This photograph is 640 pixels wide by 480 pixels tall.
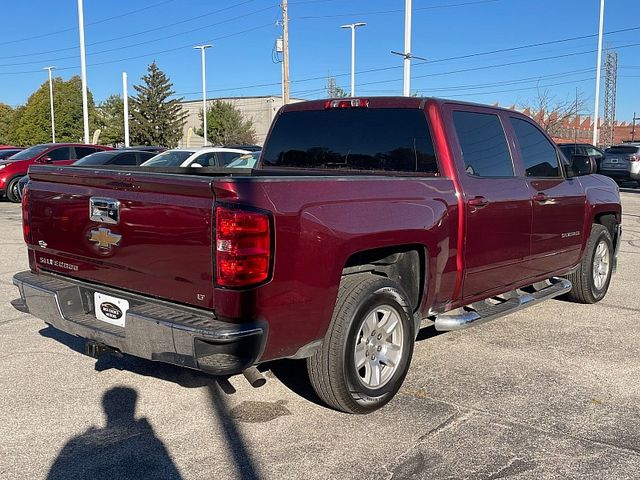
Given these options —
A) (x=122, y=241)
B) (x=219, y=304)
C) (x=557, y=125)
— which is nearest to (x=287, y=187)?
(x=219, y=304)

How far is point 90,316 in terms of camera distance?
13.0ft

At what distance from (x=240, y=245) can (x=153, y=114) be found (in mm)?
66361

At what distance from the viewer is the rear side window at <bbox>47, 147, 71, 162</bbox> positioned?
1827cm

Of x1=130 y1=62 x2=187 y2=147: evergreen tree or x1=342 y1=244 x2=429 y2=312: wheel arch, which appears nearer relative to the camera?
x1=342 y1=244 x2=429 y2=312: wheel arch

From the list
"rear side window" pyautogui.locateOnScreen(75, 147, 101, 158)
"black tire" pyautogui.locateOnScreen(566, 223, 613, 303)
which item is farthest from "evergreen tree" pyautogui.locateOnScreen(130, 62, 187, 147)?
"black tire" pyautogui.locateOnScreen(566, 223, 613, 303)

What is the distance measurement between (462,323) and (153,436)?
7.35 ft

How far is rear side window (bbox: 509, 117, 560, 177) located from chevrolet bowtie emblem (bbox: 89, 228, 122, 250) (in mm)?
3491

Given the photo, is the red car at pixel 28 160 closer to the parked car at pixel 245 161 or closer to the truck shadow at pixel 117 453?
the parked car at pixel 245 161

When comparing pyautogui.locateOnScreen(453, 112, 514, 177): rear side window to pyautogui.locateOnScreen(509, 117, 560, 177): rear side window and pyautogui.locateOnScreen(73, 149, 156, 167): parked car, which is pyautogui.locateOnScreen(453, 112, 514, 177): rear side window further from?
pyautogui.locateOnScreen(73, 149, 156, 167): parked car

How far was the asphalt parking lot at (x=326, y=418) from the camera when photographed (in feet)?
11.0

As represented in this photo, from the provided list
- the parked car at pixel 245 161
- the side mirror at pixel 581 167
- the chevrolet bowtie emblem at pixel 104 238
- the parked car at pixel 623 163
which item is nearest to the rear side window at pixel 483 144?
the side mirror at pixel 581 167

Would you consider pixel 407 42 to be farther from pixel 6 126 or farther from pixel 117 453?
pixel 6 126

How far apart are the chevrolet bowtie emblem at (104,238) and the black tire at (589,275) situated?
4.81 m

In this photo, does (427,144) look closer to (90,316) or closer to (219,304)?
(219,304)
